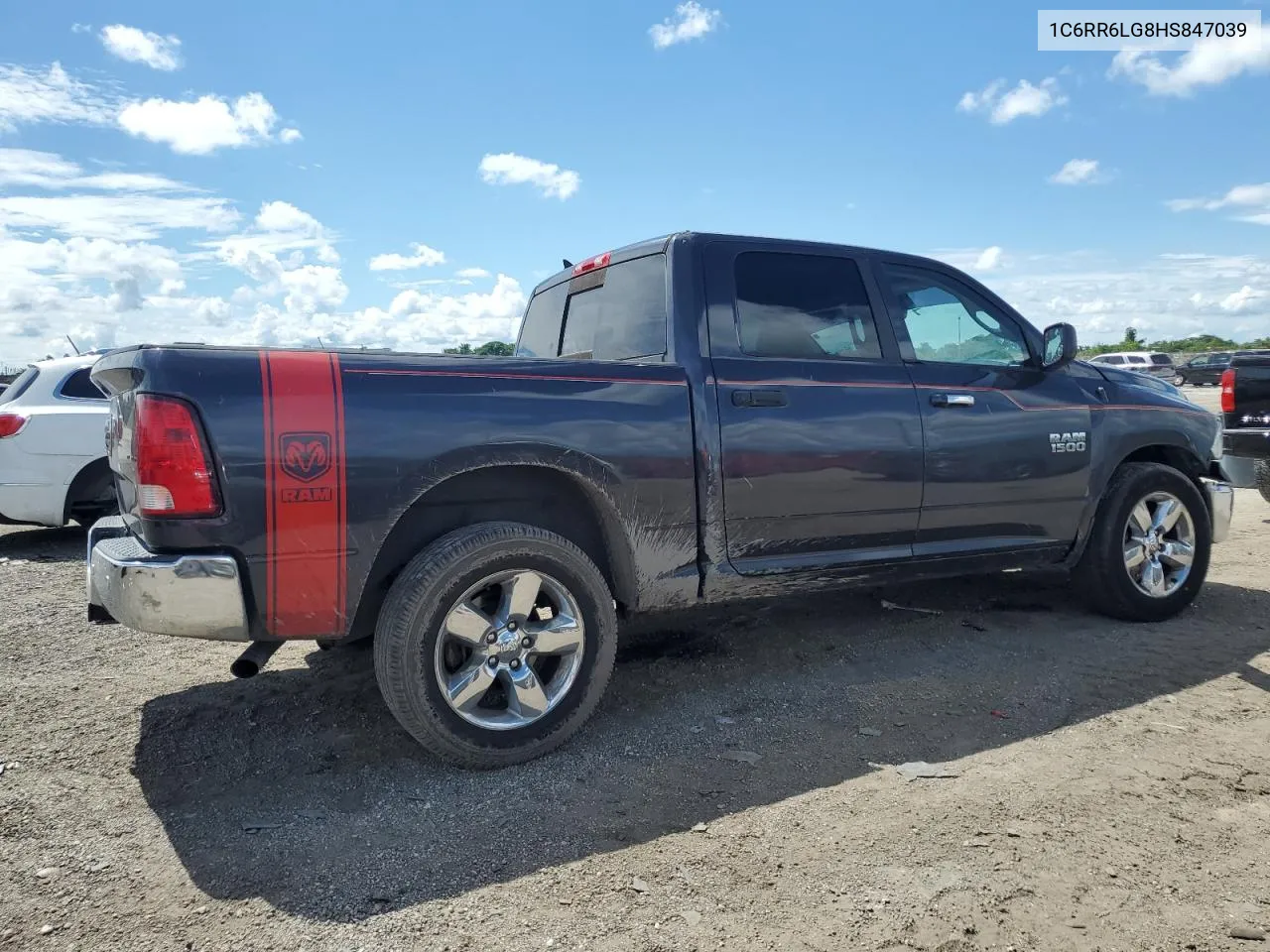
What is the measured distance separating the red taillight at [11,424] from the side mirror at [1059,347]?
7.35 meters

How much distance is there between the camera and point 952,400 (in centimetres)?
421

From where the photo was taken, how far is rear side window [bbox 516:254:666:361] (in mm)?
3893

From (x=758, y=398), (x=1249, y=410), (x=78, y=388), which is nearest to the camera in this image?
(x=758, y=398)

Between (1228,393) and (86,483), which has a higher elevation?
(1228,393)

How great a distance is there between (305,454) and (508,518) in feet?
2.81

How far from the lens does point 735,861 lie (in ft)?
8.46

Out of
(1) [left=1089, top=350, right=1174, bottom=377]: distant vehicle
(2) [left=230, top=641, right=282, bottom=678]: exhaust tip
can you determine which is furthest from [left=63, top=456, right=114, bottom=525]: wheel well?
(1) [left=1089, top=350, right=1174, bottom=377]: distant vehicle

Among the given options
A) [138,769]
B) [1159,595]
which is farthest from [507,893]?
[1159,595]

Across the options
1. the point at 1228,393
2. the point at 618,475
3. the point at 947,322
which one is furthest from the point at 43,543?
the point at 1228,393

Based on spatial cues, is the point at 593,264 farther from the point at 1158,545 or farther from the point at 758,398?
the point at 1158,545

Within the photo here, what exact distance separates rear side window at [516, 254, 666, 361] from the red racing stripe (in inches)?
50.2

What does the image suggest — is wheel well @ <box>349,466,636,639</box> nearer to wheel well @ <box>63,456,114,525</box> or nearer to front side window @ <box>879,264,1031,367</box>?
front side window @ <box>879,264,1031,367</box>

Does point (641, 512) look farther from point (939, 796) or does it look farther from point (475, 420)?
point (939, 796)

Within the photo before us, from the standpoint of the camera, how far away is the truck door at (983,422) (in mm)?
4195
